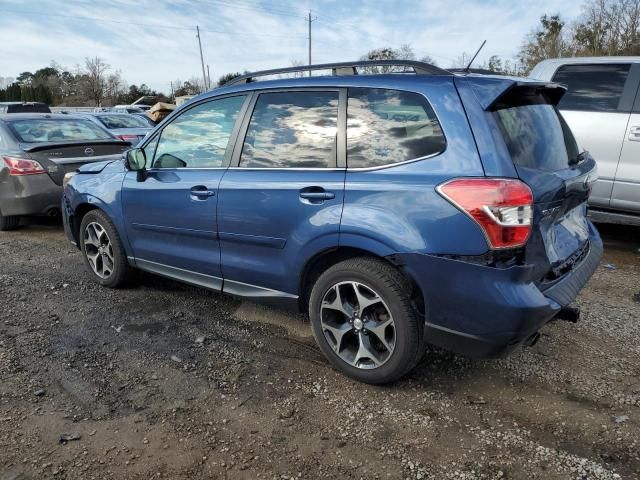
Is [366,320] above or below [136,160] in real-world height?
below

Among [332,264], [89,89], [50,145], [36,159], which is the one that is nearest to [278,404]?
[332,264]

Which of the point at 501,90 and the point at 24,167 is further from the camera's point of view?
the point at 24,167

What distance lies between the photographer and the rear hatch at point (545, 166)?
2590 millimetres

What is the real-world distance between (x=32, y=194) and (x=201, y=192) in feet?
13.4

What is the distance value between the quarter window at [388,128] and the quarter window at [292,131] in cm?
14

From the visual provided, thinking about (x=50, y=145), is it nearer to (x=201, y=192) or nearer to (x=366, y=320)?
(x=201, y=192)

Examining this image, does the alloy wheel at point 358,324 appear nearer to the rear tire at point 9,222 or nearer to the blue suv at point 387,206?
the blue suv at point 387,206

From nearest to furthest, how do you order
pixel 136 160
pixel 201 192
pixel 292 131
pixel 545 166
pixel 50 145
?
pixel 545 166 → pixel 292 131 → pixel 201 192 → pixel 136 160 → pixel 50 145

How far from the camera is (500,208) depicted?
2453 millimetres

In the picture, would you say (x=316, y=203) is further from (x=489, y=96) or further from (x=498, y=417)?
(x=498, y=417)

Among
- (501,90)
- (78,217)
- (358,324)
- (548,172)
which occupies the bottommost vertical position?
(358,324)

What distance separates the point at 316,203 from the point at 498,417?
1.51 m

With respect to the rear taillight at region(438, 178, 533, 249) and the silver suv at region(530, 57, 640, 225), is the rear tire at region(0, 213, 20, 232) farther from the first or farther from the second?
the silver suv at region(530, 57, 640, 225)

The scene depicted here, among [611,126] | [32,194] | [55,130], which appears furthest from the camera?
[55,130]
